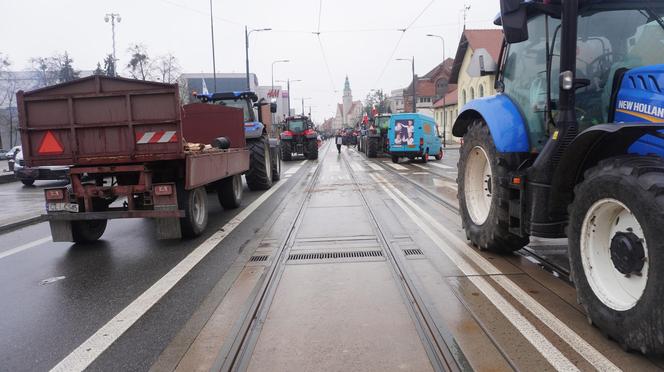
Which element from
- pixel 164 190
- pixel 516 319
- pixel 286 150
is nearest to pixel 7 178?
pixel 286 150

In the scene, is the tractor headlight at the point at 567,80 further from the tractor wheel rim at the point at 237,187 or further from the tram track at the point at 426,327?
the tractor wheel rim at the point at 237,187

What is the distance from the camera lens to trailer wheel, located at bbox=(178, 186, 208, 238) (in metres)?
6.64

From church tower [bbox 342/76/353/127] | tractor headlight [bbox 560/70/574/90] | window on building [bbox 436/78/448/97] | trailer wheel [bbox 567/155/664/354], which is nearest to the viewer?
trailer wheel [bbox 567/155/664/354]

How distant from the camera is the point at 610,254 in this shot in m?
3.27

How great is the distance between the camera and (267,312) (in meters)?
4.05

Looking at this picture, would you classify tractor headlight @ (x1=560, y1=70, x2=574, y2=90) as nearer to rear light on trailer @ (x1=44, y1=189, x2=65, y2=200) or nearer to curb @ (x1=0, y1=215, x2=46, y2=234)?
rear light on trailer @ (x1=44, y1=189, x2=65, y2=200)

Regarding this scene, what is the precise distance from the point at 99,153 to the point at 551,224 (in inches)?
218

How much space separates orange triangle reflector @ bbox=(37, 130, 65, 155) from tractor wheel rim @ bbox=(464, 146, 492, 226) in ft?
17.5

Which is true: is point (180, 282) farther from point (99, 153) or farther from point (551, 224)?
point (551, 224)

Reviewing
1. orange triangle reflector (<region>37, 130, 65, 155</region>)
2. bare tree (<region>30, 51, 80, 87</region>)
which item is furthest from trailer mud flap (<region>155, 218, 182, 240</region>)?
bare tree (<region>30, 51, 80, 87</region>)

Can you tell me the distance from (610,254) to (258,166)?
10290mm

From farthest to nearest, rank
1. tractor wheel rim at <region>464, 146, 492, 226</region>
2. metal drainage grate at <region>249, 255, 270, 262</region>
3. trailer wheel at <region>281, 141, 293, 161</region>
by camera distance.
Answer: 1. trailer wheel at <region>281, 141, 293, 161</region>
2. tractor wheel rim at <region>464, 146, 492, 226</region>
3. metal drainage grate at <region>249, 255, 270, 262</region>

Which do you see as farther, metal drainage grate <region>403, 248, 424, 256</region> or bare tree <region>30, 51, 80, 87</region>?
bare tree <region>30, 51, 80, 87</region>

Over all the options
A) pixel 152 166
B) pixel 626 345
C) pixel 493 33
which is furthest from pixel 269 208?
pixel 493 33
